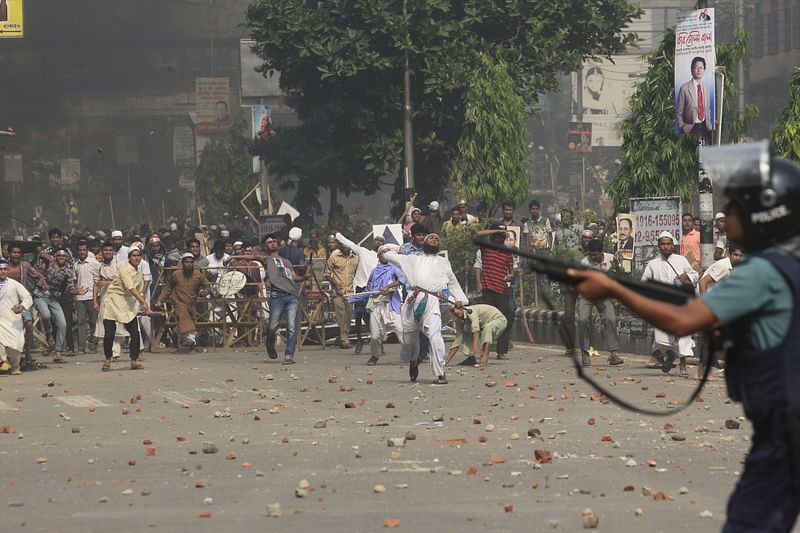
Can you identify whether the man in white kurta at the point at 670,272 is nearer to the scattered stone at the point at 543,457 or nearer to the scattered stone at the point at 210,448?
the scattered stone at the point at 543,457

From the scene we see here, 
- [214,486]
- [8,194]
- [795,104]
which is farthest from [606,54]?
[8,194]

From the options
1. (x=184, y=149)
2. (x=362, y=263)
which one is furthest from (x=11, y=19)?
(x=184, y=149)

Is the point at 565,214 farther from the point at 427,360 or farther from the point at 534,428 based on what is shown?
the point at 534,428

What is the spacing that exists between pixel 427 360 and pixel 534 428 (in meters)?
8.61

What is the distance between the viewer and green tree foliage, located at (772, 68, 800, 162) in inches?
915

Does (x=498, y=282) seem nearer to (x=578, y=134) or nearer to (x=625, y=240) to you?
(x=625, y=240)

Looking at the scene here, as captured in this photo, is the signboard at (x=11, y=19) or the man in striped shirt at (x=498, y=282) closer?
the man in striped shirt at (x=498, y=282)

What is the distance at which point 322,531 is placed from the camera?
8031mm

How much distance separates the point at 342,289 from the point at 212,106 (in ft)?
236

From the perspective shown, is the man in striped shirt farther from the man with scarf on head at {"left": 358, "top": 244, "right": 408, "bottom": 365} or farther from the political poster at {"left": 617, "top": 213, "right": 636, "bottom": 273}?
the political poster at {"left": 617, "top": 213, "right": 636, "bottom": 273}

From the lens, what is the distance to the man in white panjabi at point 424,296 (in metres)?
17.6

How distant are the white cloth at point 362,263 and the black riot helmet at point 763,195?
1855 cm

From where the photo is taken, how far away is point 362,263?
24.1 metres

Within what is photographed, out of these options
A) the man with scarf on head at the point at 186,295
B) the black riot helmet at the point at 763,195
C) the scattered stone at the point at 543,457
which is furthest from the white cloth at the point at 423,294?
the black riot helmet at the point at 763,195
